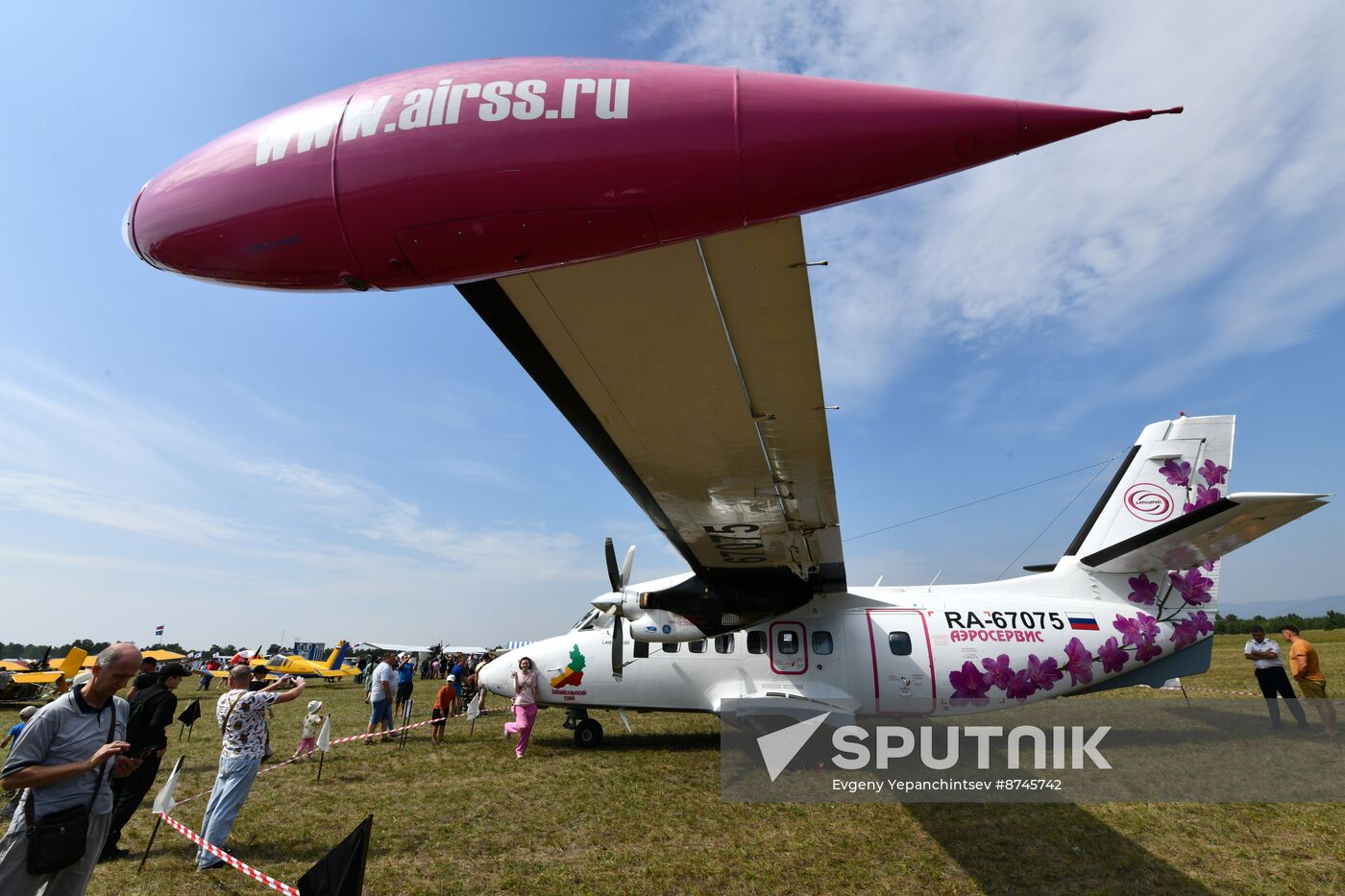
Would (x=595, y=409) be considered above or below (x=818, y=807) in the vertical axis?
above

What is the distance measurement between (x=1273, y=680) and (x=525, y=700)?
11635 mm

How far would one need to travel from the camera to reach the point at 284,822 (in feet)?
20.6

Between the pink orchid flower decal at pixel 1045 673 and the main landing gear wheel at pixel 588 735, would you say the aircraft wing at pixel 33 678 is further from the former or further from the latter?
the pink orchid flower decal at pixel 1045 673

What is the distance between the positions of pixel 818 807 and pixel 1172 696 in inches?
510

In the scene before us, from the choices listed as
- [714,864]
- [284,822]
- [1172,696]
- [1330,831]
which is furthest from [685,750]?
[1172,696]

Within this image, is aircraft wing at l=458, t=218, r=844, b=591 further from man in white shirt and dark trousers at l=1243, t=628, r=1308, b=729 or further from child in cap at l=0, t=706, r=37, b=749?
man in white shirt and dark trousers at l=1243, t=628, r=1308, b=729

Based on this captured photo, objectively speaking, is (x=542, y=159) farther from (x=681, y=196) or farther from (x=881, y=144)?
(x=881, y=144)

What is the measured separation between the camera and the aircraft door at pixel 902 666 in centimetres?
921

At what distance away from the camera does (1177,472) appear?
9.84m

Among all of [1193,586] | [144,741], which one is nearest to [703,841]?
[144,741]

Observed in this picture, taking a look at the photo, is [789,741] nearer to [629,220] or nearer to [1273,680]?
[1273,680]

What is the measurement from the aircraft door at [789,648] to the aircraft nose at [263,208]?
29.1 ft

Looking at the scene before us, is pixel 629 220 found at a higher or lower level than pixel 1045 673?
higher

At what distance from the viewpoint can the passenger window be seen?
9.76 metres
